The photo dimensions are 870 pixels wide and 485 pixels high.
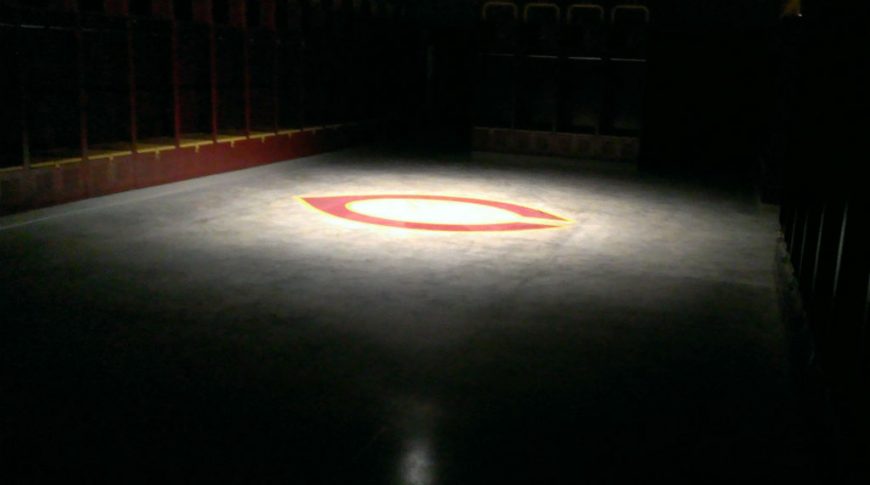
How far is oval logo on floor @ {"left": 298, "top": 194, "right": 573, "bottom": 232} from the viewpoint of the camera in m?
7.20

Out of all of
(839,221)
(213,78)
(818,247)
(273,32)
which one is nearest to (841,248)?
(839,221)

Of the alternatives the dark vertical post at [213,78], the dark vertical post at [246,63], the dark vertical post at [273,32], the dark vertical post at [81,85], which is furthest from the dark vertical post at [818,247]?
the dark vertical post at [273,32]

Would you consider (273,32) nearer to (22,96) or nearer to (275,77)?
(275,77)

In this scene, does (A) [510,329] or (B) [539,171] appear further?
(B) [539,171]

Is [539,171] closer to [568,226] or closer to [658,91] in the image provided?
[658,91]

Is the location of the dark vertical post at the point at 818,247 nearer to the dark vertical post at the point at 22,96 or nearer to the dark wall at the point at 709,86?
the dark vertical post at the point at 22,96

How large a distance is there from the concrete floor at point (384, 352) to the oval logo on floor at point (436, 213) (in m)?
0.29

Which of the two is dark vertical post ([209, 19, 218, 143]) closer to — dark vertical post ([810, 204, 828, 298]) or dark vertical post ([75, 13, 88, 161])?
dark vertical post ([75, 13, 88, 161])

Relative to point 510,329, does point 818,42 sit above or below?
above

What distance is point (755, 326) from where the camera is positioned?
178 inches

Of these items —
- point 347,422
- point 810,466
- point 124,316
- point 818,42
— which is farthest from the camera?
point 818,42

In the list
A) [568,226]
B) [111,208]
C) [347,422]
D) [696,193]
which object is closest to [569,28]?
[696,193]

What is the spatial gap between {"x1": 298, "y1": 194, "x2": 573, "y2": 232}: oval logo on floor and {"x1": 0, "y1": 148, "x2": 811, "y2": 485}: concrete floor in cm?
29

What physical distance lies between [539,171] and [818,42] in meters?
6.63
